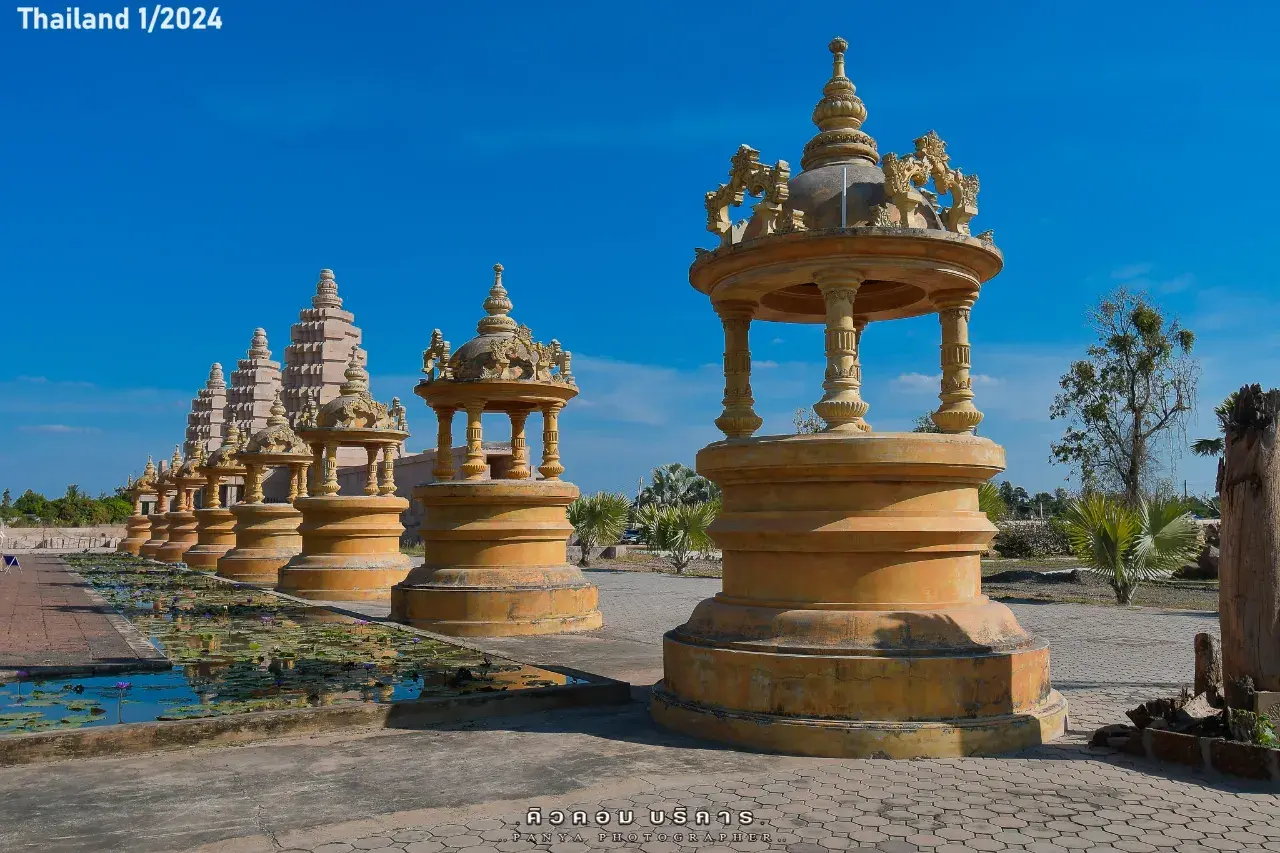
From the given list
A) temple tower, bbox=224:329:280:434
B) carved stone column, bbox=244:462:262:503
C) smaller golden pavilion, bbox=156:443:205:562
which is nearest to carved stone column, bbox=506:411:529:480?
carved stone column, bbox=244:462:262:503

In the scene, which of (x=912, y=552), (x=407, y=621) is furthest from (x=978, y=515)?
(x=407, y=621)

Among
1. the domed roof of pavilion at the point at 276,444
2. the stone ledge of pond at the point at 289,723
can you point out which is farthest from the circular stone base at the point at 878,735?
the domed roof of pavilion at the point at 276,444

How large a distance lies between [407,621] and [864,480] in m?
8.02

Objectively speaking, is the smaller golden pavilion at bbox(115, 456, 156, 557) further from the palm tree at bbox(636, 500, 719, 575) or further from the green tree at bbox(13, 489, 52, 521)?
the green tree at bbox(13, 489, 52, 521)

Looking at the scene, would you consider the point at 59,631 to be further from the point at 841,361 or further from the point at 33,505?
the point at 33,505

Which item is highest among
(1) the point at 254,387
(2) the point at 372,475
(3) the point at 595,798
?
(1) the point at 254,387

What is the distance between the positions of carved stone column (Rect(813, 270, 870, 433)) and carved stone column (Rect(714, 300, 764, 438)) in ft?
2.78

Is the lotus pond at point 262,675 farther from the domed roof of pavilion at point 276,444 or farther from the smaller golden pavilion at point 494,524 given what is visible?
the domed roof of pavilion at point 276,444

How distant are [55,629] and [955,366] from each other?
11963mm

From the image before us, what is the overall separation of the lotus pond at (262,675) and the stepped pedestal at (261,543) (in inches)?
335

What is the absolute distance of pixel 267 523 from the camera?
2402 cm

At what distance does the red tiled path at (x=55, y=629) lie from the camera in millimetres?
10383

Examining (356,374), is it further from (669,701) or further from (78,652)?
(669,701)

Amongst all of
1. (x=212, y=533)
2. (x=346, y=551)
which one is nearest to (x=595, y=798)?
(x=346, y=551)
